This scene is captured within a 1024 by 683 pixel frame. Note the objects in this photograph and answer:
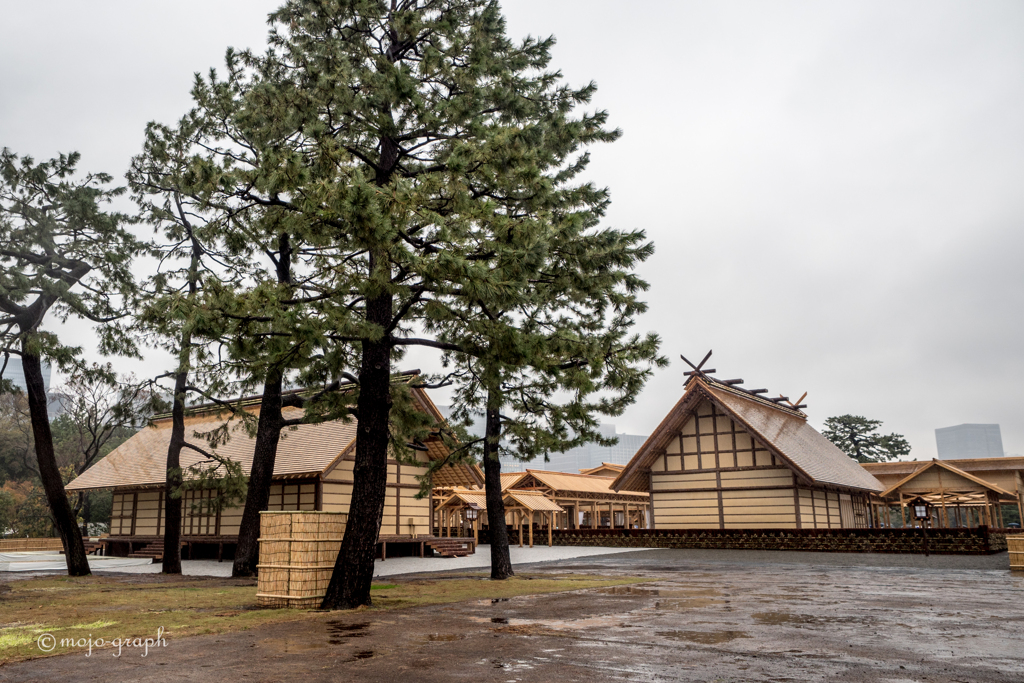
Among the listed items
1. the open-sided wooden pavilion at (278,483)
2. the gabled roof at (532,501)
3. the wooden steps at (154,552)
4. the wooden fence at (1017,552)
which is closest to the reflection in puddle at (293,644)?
the open-sided wooden pavilion at (278,483)

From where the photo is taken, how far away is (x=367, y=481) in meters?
10.9

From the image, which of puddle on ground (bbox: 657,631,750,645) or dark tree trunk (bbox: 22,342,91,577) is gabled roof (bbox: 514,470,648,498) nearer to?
dark tree trunk (bbox: 22,342,91,577)

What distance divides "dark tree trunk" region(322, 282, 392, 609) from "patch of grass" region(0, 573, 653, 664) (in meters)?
0.49

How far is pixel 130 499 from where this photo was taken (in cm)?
2961

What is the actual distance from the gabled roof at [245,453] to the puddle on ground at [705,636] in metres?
15.0

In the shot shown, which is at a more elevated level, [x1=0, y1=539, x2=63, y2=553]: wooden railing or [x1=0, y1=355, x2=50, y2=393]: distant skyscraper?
[x1=0, y1=355, x2=50, y2=393]: distant skyscraper

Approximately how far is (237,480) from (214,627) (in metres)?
9.42

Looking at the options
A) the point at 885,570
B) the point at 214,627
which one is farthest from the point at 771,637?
the point at 885,570

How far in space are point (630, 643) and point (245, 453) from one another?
2223cm

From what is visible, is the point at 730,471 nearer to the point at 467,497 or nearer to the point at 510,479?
the point at 467,497

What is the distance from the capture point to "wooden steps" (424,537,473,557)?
26.8 meters

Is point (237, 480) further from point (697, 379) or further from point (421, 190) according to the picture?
point (697, 379)

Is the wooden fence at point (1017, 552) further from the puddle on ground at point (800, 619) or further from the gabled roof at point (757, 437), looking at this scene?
the puddle on ground at point (800, 619)

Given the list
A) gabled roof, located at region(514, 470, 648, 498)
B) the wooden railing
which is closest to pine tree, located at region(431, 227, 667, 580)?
gabled roof, located at region(514, 470, 648, 498)
